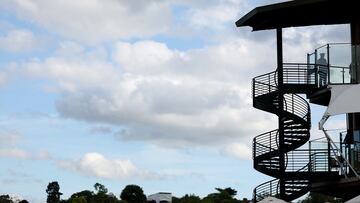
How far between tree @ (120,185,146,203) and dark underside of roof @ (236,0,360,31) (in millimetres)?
65056

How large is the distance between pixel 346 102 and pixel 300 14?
26.9ft

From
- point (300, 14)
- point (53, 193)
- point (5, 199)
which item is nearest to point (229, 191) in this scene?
point (5, 199)

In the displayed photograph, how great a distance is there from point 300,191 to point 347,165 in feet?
11.6

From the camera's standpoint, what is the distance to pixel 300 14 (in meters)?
36.2

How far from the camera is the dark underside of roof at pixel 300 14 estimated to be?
34812 millimetres

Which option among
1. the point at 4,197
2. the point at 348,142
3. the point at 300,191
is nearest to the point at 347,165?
the point at 348,142

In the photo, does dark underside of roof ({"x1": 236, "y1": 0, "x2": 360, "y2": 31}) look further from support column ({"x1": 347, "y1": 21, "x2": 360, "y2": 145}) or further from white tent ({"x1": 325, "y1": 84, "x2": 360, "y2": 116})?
white tent ({"x1": 325, "y1": 84, "x2": 360, "y2": 116})

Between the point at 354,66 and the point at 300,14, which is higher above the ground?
the point at 300,14

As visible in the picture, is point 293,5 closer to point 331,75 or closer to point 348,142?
point 331,75

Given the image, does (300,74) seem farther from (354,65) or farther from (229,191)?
(229,191)

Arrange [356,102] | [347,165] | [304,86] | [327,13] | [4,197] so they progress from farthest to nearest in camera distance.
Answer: [4,197] → [327,13] → [304,86] → [347,165] → [356,102]

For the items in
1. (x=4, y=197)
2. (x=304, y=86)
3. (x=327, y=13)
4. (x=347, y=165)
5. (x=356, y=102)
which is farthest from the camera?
(x=4, y=197)

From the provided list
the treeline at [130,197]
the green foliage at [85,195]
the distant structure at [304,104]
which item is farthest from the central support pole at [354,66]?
the green foliage at [85,195]

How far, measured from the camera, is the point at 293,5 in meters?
34.6
